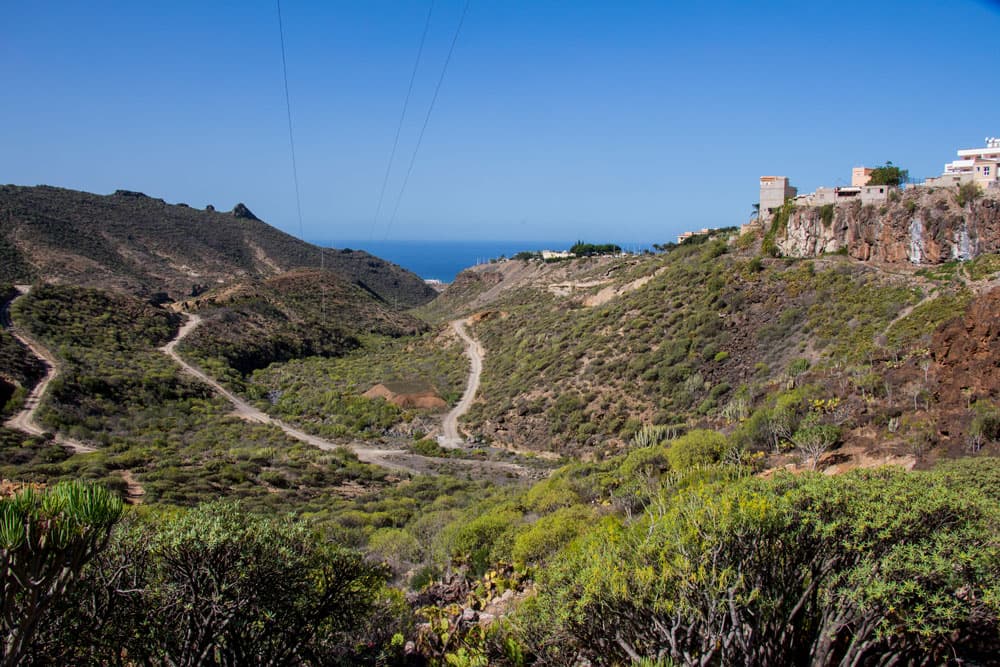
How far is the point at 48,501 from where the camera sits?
5.18m

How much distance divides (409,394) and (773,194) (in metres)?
26.9

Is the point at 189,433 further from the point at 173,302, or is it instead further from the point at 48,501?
the point at 173,302

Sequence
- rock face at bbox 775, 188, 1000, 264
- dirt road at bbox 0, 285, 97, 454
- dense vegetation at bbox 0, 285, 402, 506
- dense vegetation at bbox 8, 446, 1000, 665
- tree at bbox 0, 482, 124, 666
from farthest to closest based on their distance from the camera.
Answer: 1. dirt road at bbox 0, 285, 97, 454
2. rock face at bbox 775, 188, 1000, 264
3. dense vegetation at bbox 0, 285, 402, 506
4. dense vegetation at bbox 8, 446, 1000, 665
5. tree at bbox 0, 482, 124, 666

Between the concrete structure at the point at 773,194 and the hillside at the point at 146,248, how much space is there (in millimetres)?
57138

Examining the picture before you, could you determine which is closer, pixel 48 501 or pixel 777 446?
pixel 48 501

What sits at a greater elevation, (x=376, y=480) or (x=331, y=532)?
(x=331, y=532)

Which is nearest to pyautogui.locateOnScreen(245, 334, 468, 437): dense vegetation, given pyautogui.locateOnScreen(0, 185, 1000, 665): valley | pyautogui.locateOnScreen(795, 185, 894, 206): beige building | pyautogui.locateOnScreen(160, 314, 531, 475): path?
pyautogui.locateOnScreen(0, 185, 1000, 665): valley

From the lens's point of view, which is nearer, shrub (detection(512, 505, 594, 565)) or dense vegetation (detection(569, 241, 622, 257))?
shrub (detection(512, 505, 594, 565))

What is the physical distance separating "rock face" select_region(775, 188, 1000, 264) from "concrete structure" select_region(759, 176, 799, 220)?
19.0 ft

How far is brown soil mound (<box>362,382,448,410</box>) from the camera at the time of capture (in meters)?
37.1

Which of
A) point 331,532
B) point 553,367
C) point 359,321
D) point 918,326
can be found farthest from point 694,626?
point 359,321

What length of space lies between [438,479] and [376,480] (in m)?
2.49

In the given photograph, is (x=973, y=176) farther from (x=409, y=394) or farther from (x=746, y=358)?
(x=409, y=394)

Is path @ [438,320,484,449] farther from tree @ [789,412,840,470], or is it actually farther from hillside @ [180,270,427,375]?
tree @ [789,412,840,470]
